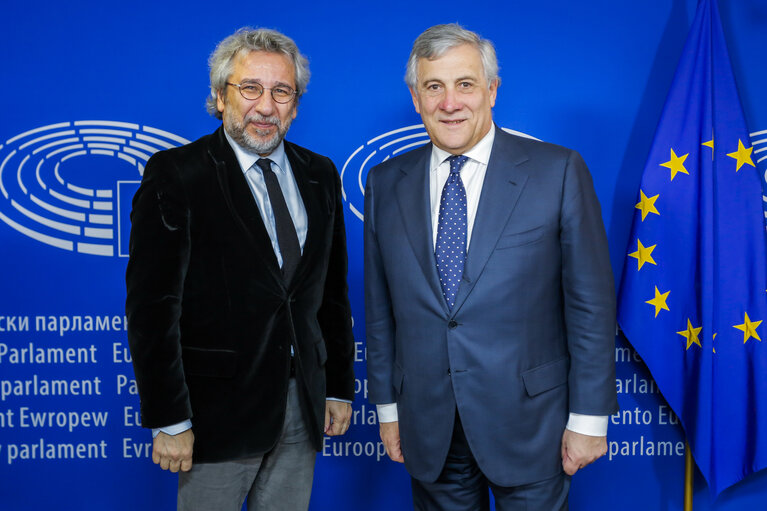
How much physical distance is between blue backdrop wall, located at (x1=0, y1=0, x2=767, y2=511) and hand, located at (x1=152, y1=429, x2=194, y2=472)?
105 cm

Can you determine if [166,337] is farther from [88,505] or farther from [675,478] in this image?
[675,478]

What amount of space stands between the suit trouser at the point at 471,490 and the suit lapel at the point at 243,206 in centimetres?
66

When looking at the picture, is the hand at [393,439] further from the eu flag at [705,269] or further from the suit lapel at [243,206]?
the eu flag at [705,269]

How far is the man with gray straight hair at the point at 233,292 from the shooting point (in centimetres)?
163

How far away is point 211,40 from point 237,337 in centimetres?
143

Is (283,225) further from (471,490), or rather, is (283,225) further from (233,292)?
(471,490)

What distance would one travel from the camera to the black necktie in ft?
5.80

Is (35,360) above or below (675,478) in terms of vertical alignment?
above

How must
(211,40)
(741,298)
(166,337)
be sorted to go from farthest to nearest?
(211,40) < (741,298) < (166,337)

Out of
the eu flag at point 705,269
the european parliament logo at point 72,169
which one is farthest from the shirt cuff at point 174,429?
the eu flag at point 705,269

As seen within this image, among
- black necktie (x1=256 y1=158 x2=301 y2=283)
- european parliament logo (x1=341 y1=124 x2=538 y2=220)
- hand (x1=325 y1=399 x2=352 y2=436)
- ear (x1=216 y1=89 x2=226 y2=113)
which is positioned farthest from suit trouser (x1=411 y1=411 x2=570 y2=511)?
european parliament logo (x1=341 y1=124 x2=538 y2=220)

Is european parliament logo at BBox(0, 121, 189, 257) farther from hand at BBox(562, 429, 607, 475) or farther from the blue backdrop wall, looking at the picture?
hand at BBox(562, 429, 607, 475)

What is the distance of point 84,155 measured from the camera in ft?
8.50

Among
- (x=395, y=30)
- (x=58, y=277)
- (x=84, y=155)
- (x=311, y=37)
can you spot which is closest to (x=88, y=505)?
(x=58, y=277)
